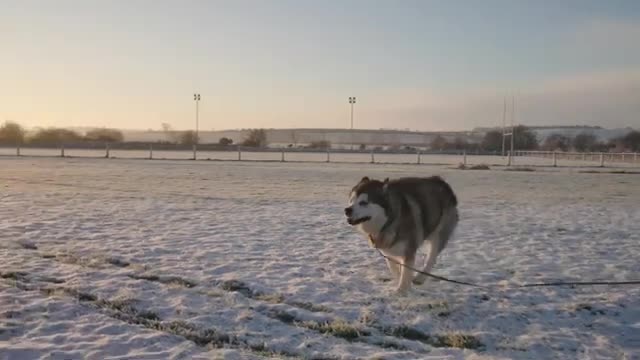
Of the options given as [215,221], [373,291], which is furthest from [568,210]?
[373,291]

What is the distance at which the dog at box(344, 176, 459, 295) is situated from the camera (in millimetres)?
7094

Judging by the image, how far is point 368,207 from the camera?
703 centimetres

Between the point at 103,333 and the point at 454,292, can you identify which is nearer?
the point at 103,333

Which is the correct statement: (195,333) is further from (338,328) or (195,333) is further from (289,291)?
(289,291)

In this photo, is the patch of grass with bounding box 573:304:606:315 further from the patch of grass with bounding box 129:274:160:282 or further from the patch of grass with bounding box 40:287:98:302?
the patch of grass with bounding box 40:287:98:302

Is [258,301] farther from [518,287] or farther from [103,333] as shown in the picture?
[518,287]

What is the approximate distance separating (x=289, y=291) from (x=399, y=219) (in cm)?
158

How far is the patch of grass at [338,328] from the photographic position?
5617 mm

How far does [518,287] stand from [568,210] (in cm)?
916

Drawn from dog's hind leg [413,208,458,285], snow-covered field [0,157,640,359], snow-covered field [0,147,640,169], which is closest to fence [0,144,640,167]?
snow-covered field [0,147,640,169]

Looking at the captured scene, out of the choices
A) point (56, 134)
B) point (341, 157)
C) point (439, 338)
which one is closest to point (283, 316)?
point (439, 338)

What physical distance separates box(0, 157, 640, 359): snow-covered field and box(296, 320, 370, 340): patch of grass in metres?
0.02

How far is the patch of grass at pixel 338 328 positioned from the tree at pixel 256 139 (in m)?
95.4

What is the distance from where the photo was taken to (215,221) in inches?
496
